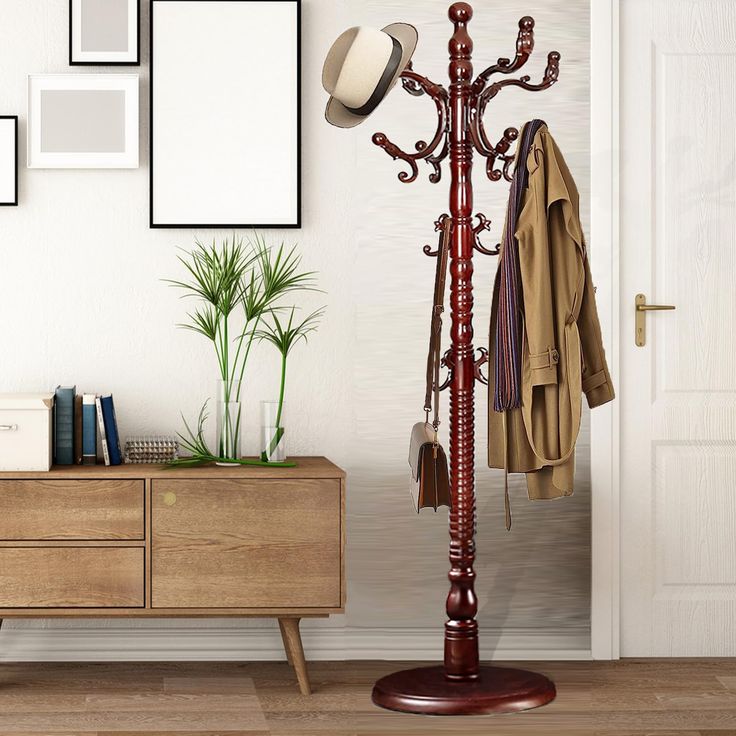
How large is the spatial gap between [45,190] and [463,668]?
6.34 feet

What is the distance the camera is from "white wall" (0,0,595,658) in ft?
10.1

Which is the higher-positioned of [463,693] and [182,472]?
[182,472]

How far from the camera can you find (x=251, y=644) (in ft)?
10.1

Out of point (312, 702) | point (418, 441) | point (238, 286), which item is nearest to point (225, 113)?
point (238, 286)

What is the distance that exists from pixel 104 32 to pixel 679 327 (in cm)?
205

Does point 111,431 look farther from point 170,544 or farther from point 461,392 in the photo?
point 461,392

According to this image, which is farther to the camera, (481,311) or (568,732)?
(481,311)

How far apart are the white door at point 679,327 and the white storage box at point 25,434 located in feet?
5.81

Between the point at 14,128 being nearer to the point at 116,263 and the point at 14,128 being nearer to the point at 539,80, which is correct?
the point at 116,263

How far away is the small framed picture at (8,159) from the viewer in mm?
3023

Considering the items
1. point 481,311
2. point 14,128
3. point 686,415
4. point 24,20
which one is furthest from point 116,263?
point 686,415

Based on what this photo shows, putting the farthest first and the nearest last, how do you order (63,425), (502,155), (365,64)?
(63,425) < (502,155) < (365,64)

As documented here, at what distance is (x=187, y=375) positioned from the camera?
3105 mm

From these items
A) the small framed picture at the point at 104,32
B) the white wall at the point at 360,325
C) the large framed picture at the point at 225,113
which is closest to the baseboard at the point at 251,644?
the white wall at the point at 360,325
